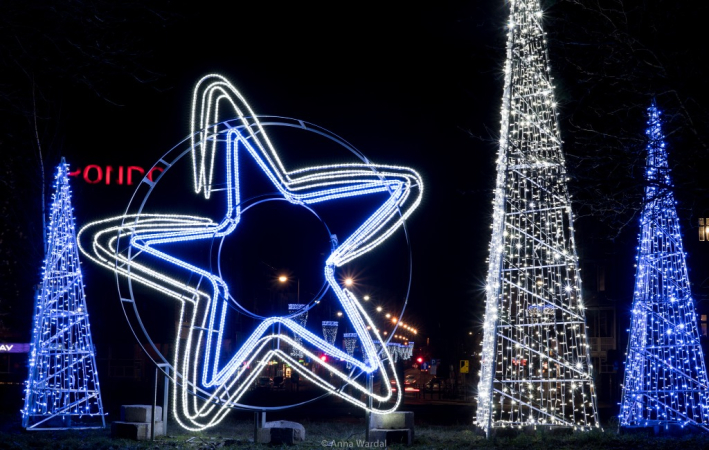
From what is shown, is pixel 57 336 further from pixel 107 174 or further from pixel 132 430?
pixel 107 174

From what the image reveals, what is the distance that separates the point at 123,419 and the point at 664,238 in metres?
Result: 11.4

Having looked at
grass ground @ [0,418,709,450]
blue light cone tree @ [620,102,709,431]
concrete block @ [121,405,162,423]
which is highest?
blue light cone tree @ [620,102,709,431]

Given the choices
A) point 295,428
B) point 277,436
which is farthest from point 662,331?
point 277,436

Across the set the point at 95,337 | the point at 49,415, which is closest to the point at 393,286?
A: the point at 95,337

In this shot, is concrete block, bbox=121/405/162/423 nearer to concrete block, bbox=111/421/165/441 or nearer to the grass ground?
concrete block, bbox=111/421/165/441

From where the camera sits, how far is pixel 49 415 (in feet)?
61.7

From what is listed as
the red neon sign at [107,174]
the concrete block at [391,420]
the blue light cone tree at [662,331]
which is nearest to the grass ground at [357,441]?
the concrete block at [391,420]

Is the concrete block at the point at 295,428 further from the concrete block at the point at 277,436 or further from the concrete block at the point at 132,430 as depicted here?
the concrete block at the point at 132,430

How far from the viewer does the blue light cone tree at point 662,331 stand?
16328 mm

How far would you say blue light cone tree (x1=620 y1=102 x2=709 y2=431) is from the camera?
53.6 ft

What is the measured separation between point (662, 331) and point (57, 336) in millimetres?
12953

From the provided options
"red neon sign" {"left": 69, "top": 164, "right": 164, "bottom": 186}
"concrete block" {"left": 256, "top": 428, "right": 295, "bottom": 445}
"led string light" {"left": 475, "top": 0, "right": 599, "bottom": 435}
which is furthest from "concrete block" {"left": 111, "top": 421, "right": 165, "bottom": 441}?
"red neon sign" {"left": 69, "top": 164, "right": 164, "bottom": 186}

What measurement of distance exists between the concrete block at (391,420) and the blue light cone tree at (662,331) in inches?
168

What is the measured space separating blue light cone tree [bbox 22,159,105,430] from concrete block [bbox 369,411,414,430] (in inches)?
264
